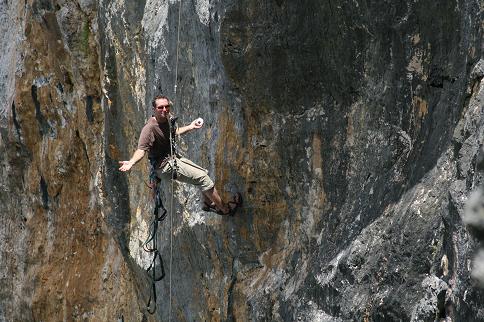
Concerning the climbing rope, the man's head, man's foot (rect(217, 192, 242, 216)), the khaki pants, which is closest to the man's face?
the man's head

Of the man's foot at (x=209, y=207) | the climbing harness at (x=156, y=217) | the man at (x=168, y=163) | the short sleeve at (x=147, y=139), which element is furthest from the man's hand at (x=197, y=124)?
the man's foot at (x=209, y=207)

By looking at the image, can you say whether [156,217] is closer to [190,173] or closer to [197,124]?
[190,173]

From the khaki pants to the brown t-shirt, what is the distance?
8.6 inches

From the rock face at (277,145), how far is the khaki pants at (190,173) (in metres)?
0.31

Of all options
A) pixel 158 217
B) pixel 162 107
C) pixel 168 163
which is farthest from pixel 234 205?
pixel 158 217

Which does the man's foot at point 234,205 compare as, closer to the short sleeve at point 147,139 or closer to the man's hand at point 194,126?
the man's hand at point 194,126

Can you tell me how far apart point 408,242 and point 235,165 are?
4629mm

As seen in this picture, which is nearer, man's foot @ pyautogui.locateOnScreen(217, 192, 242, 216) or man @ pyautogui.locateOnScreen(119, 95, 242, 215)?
man @ pyautogui.locateOnScreen(119, 95, 242, 215)

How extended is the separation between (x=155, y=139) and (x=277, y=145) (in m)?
1.69

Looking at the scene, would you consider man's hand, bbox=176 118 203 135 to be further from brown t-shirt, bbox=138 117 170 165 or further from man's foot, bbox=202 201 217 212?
man's foot, bbox=202 201 217 212

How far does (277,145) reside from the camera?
488 inches

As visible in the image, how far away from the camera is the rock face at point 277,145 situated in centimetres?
867

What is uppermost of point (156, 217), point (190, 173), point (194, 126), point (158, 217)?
point (194, 126)

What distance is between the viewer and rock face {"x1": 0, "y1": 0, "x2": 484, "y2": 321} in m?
8.67
